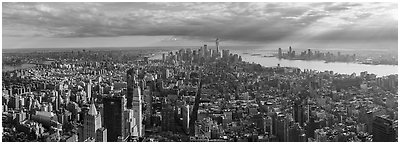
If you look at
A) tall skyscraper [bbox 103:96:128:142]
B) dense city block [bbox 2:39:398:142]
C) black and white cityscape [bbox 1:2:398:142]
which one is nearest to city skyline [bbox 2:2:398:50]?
black and white cityscape [bbox 1:2:398:142]

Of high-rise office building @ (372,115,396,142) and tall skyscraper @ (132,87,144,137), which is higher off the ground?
tall skyscraper @ (132,87,144,137)

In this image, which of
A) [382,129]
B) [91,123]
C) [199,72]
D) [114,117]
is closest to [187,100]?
[199,72]

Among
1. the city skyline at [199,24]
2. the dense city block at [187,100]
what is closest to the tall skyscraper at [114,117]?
the dense city block at [187,100]

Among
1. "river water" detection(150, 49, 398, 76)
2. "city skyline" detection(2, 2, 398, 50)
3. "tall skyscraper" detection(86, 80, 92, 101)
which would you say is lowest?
"tall skyscraper" detection(86, 80, 92, 101)

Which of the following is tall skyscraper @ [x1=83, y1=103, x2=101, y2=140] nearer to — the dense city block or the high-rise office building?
the dense city block

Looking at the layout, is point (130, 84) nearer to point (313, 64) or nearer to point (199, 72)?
point (199, 72)

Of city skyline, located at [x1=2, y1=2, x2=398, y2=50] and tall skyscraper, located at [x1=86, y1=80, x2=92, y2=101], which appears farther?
tall skyscraper, located at [x1=86, y1=80, x2=92, y2=101]

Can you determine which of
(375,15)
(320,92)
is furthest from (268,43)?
(375,15)
